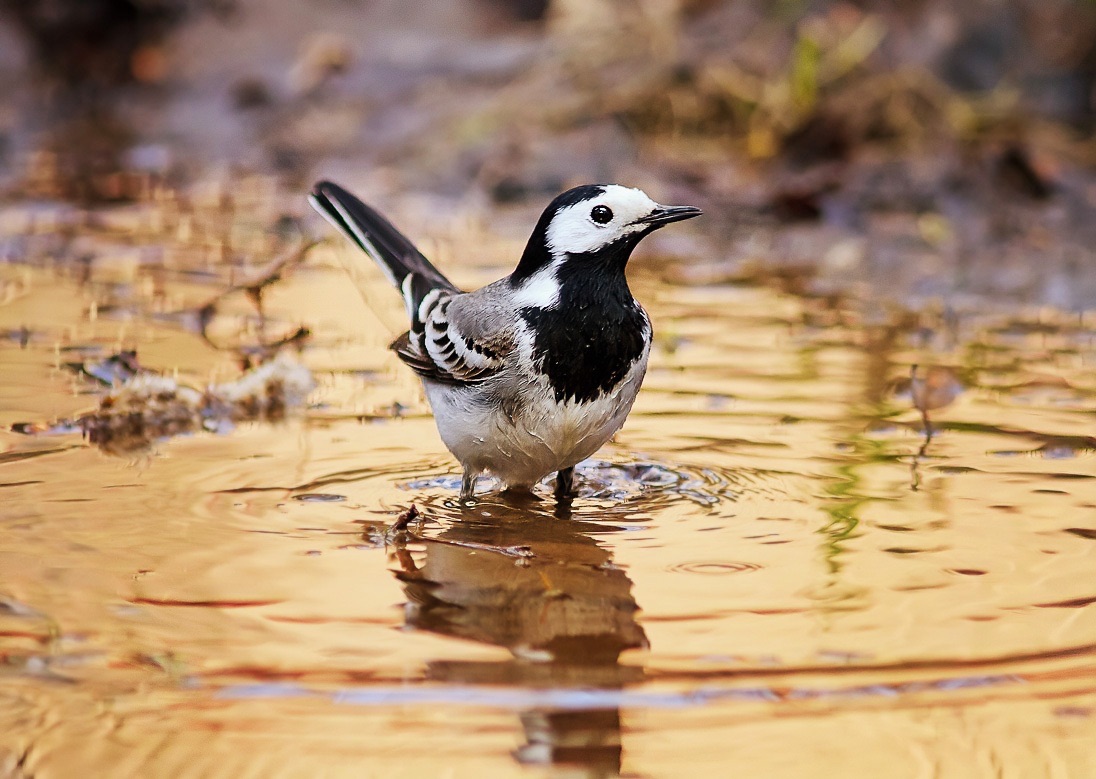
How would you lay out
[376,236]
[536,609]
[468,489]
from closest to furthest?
[536,609] < [468,489] < [376,236]

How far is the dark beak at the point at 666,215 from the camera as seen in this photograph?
4707 millimetres

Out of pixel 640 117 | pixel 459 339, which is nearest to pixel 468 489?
pixel 459 339

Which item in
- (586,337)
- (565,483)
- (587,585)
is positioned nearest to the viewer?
(587,585)

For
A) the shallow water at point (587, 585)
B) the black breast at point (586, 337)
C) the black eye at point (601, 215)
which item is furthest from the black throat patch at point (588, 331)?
the shallow water at point (587, 585)

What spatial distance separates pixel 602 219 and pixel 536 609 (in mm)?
1511

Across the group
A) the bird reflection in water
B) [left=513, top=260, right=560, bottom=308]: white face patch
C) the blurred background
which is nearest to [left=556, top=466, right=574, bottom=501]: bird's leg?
the bird reflection in water

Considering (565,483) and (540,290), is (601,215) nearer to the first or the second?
(540,290)

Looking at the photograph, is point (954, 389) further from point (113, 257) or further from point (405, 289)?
point (113, 257)

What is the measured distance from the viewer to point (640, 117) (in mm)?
11016

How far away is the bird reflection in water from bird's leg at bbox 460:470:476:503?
0.05 m

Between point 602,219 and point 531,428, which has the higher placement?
point 602,219

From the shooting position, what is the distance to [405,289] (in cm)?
591

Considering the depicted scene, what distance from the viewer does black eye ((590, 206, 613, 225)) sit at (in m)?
4.78

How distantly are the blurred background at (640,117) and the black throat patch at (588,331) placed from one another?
3575mm
